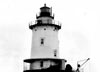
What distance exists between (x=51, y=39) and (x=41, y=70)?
6602mm

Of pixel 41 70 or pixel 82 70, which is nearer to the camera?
pixel 41 70

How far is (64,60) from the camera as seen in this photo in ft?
184

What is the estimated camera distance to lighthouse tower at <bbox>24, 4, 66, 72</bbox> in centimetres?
5359

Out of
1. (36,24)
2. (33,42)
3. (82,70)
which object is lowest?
(82,70)

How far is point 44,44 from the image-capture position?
5453cm

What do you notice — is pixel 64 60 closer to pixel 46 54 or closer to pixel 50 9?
pixel 46 54

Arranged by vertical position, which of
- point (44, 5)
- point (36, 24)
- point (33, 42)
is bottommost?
point (33, 42)

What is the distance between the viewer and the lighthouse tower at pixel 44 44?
5359cm

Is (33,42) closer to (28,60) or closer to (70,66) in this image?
(28,60)

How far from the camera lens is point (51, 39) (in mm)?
54969

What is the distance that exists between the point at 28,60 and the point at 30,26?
695 cm

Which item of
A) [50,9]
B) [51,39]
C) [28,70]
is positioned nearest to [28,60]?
[28,70]

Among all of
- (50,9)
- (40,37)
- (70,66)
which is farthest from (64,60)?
(50,9)

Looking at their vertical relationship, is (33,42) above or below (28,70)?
above
